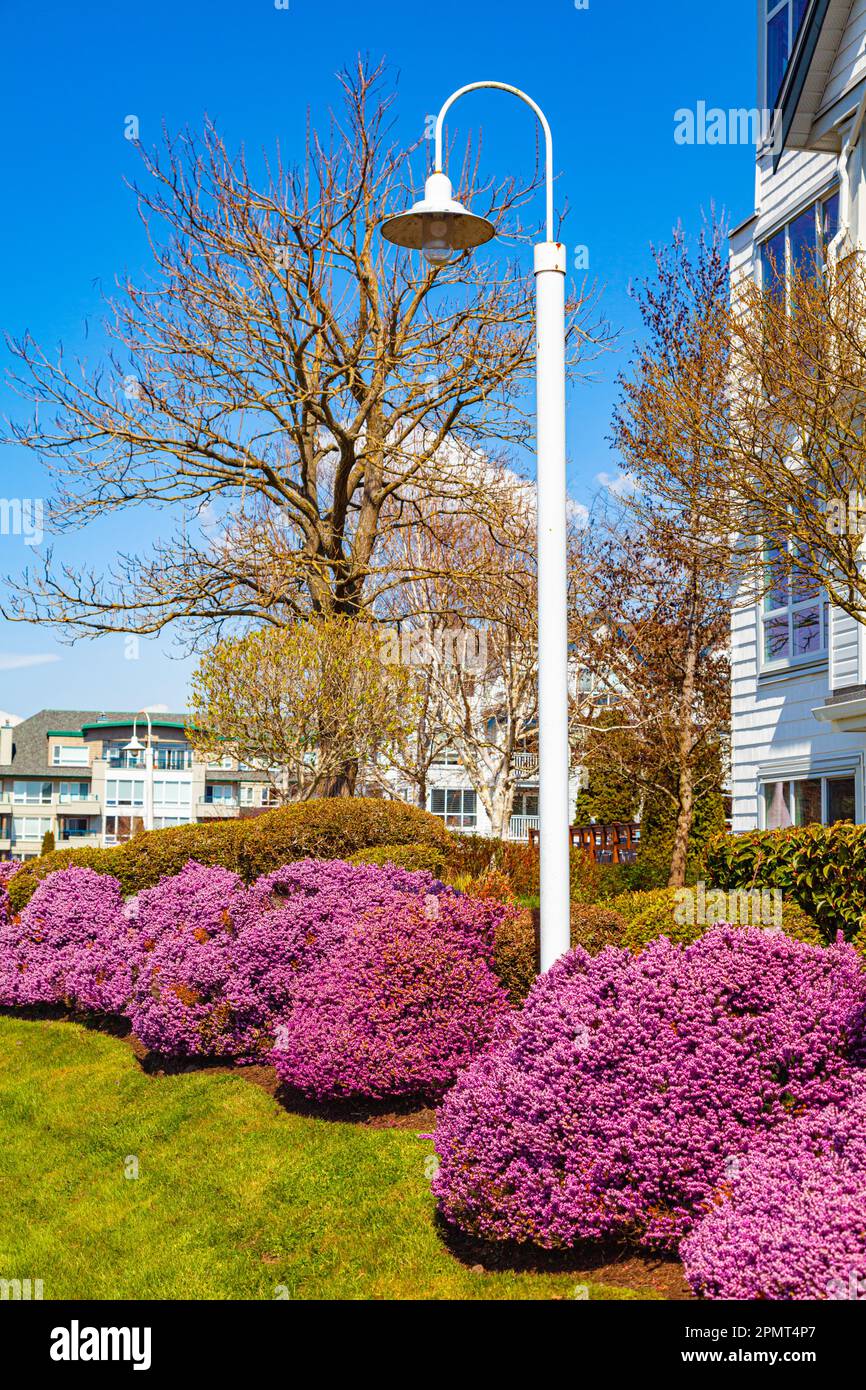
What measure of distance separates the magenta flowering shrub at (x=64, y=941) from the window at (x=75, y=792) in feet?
214

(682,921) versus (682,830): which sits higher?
(682,830)

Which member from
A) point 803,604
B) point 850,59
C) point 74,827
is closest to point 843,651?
point 803,604

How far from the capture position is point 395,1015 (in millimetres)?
7414

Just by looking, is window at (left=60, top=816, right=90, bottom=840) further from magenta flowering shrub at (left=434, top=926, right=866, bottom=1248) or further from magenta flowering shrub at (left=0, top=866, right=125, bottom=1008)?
magenta flowering shrub at (left=434, top=926, right=866, bottom=1248)

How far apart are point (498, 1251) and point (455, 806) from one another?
40980mm

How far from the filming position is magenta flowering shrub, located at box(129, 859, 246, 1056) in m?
8.91

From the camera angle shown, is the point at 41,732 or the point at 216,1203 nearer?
the point at 216,1203

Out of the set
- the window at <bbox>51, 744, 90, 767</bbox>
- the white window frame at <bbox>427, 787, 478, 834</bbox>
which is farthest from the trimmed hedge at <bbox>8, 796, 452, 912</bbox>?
the window at <bbox>51, 744, 90, 767</bbox>

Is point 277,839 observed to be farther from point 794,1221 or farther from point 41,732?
point 41,732

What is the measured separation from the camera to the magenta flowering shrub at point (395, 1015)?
7.22m

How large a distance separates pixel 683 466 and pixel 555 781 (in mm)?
5880

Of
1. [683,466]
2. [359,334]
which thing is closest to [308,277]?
[359,334]
